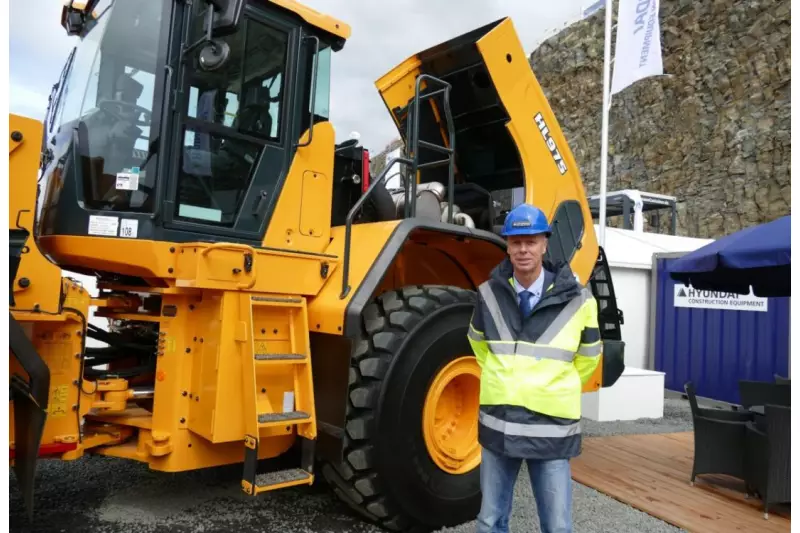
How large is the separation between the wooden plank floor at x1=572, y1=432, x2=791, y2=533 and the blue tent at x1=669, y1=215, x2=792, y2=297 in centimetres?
162

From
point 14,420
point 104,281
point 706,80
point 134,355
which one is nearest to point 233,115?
point 104,281

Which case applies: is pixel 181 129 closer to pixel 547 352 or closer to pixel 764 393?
pixel 547 352

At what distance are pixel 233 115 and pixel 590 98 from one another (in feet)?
99.5

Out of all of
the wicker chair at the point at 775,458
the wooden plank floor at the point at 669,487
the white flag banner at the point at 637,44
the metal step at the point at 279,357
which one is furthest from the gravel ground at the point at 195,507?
the white flag banner at the point at 637,44

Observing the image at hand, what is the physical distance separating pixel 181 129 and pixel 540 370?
2190 mm

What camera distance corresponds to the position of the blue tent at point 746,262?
4.85 metres

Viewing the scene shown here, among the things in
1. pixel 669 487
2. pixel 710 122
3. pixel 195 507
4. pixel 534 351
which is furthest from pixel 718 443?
pixel 710 122

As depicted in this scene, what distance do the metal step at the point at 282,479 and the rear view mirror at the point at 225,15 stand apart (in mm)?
2181

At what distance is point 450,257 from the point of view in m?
4.61

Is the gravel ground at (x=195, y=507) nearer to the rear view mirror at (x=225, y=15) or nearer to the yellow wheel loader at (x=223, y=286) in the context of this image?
the yellow wheel loader at (x=223, y=286)

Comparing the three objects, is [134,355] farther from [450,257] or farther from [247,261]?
[450,257]

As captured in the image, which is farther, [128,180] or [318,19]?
[318,19]

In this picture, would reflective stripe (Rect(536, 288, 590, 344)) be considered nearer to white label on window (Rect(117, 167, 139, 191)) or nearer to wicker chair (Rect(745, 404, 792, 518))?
white label on window (Rect(117, 167, 139, 191))

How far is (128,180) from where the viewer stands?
10.6 feet
